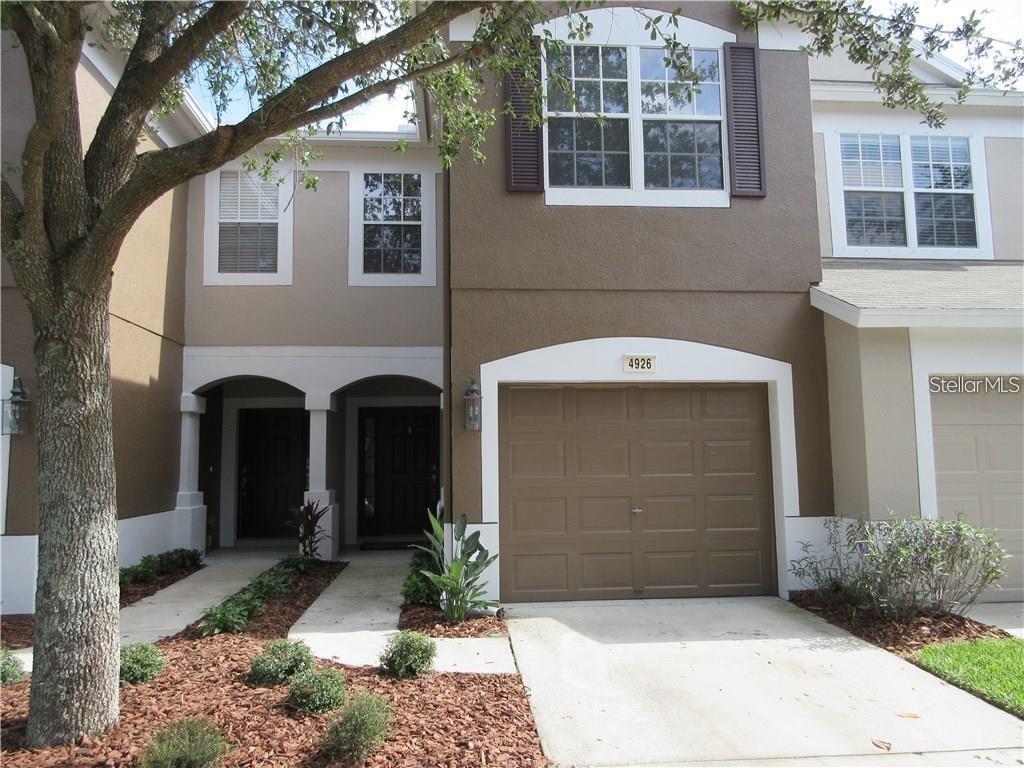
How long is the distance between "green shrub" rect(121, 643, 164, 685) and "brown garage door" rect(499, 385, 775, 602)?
3371mm

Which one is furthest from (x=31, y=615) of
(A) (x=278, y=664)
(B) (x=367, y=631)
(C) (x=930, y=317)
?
(C) (x=930, y=317)

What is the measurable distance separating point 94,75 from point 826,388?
9024 millimetres

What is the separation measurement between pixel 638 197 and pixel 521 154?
1339 millimetres

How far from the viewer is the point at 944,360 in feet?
23.4

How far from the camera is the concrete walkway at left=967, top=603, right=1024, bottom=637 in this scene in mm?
6223

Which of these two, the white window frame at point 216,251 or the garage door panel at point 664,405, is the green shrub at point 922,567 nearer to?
the garage door panel at point 664,405

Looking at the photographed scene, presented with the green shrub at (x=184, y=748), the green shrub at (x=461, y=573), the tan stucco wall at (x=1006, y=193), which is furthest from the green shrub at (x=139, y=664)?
the tan stucco wall at (x=1006, y=193)

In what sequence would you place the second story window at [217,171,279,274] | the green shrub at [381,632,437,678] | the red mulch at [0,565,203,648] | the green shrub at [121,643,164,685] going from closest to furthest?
the green shrub at [121,643,164,685]
the green shrub at [381,632,437,678]
the red mulch at [0,565,203,648]
the second story window at [217,171,279,274]

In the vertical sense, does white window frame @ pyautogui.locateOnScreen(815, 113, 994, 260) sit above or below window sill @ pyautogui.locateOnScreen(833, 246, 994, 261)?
above

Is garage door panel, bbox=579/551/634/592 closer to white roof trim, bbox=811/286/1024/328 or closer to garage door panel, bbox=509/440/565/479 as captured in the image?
garage door panel, bbox=509/440/565/479

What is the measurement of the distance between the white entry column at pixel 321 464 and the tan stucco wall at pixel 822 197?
729cm

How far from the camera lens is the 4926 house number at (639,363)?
7438mm

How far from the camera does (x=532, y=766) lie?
3.77 meters

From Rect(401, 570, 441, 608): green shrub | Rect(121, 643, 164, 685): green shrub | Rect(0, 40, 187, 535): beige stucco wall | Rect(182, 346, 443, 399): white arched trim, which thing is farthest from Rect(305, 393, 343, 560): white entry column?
Rect(121, 643, 164, 685): green shrub
